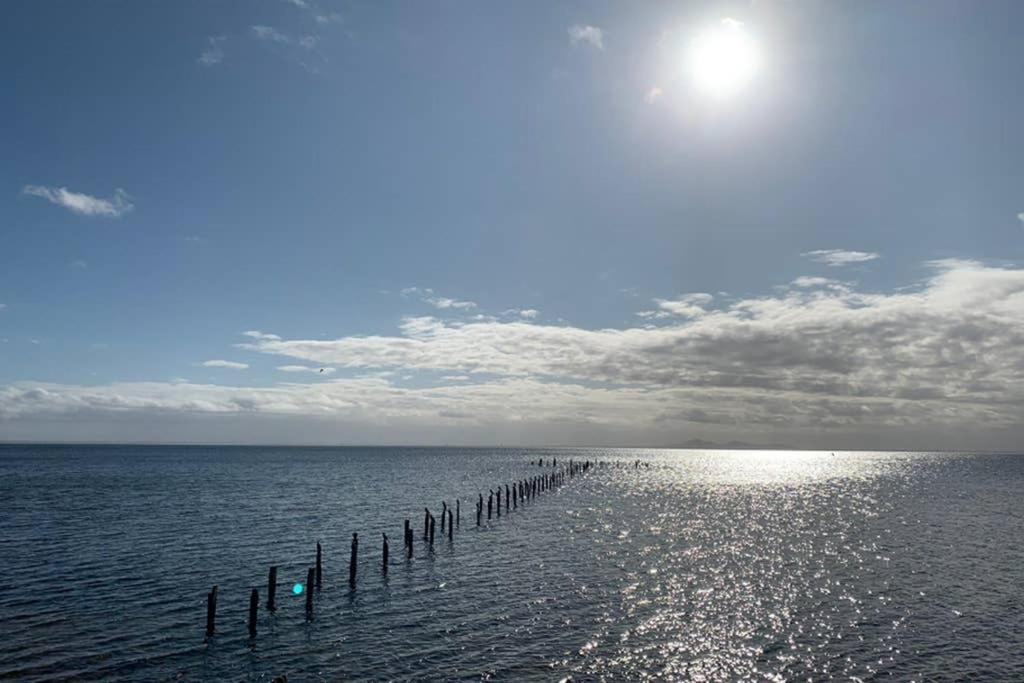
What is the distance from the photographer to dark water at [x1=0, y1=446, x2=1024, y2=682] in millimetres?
22656

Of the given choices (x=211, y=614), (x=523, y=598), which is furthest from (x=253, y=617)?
(x=523, y=598)

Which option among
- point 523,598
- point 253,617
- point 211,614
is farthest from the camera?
point 523,598

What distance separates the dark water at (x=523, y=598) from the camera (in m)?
22.7

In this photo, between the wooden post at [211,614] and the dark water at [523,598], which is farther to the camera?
the wooden post at [211,614]

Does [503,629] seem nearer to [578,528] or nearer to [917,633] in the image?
[917,633]

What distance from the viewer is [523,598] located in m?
30.8

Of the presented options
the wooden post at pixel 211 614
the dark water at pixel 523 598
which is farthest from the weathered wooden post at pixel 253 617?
the wooden post at pixel 211 614

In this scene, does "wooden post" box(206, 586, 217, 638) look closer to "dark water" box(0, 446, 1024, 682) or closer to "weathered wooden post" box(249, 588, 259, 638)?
"dark water" box(0, 446, 1024, 682)

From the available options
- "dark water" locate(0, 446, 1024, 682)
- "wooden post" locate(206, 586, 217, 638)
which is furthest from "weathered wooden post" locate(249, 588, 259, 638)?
"wooden post" locate(206, 586, 217, 638)

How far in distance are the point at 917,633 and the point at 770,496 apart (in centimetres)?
7311

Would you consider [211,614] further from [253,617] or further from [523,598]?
[523,598]

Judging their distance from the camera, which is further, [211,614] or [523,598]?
[523,598]

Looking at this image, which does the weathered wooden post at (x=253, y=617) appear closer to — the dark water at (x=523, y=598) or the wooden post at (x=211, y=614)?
the dark water at (x=523, y=598)

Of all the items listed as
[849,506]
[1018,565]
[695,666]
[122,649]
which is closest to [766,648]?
[695,666]
